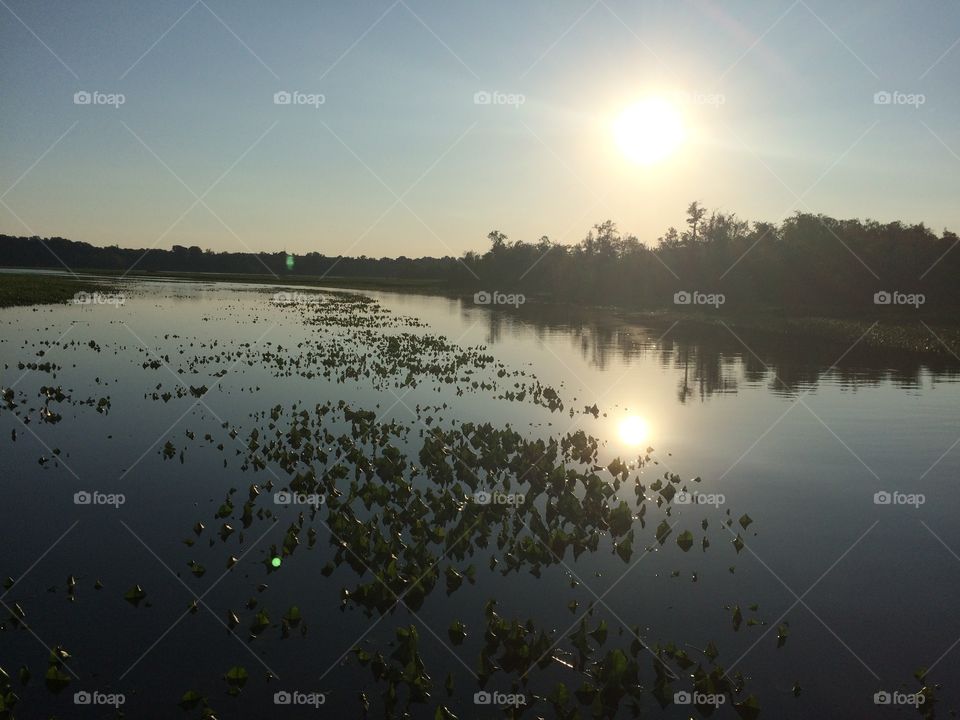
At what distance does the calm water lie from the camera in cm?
808

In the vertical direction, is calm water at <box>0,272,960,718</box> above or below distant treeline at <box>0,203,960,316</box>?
below

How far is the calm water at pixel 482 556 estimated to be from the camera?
26.5 ft

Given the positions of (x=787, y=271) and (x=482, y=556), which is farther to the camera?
(x=787, y=271)

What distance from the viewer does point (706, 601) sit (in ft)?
32.9

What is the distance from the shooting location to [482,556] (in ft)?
36.9

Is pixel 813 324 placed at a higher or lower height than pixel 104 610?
higher

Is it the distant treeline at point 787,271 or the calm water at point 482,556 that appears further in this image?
the distant treeline at point 787,271

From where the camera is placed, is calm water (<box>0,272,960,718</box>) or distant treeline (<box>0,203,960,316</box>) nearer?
calm water (<box>0,272,960,718</box>)

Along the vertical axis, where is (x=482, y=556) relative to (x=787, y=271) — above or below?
below

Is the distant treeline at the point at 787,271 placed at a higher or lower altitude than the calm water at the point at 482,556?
higher

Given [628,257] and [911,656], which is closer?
[911,656]

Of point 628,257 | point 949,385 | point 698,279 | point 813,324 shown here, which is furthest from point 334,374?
point 628,257

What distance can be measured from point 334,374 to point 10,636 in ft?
65.7

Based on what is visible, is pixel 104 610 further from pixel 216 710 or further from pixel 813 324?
pixel 813 324
